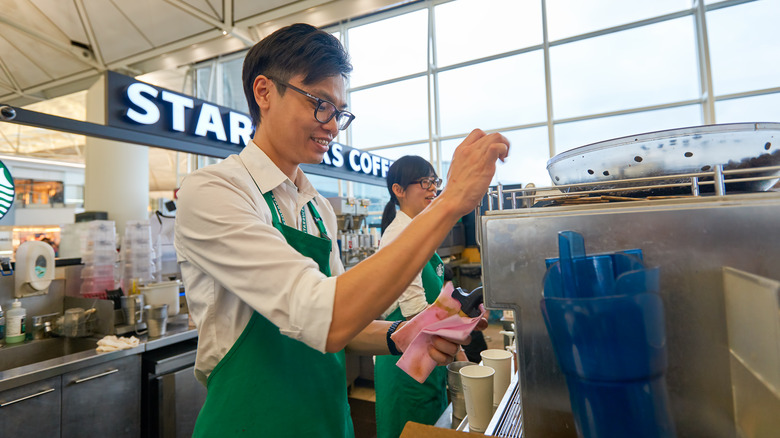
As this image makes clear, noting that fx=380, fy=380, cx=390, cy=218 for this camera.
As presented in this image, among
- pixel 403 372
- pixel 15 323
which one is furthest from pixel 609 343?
pixel 15 323

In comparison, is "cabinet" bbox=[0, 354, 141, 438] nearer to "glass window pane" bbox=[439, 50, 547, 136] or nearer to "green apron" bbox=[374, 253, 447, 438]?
"green apron" bbox=[374, 253, 447, 438]

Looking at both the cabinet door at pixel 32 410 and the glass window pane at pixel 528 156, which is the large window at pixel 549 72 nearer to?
the glass window pane at pixel 528 156

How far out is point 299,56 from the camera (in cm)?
97

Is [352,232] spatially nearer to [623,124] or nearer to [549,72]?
[549,72]

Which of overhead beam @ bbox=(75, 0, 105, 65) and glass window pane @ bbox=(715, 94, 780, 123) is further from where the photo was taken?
glass window pane @ bbox=(715, 94, 780, 123)

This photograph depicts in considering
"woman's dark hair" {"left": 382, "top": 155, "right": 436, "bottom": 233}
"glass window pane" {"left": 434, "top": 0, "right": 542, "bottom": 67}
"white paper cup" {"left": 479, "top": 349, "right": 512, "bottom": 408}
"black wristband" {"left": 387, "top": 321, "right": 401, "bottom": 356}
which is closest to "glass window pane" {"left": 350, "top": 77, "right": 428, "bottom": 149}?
"glass window pane" {"left": 434, "top": 0, "right": 542, "bottom": 67}

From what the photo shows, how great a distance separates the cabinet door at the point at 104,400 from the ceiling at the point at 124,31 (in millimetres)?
4449

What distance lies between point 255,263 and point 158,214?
12.9ft

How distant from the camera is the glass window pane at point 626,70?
5816mm

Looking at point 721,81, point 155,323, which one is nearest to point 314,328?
point 155,323

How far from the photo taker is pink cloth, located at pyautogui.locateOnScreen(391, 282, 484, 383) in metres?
0.86

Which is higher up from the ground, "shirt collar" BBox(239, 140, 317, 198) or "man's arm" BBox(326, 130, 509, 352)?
"shirt collar" BBox(239, 140, 317, 198)

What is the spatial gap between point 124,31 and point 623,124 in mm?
7682

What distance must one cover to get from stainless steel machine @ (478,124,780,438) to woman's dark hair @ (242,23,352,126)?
607 mm
